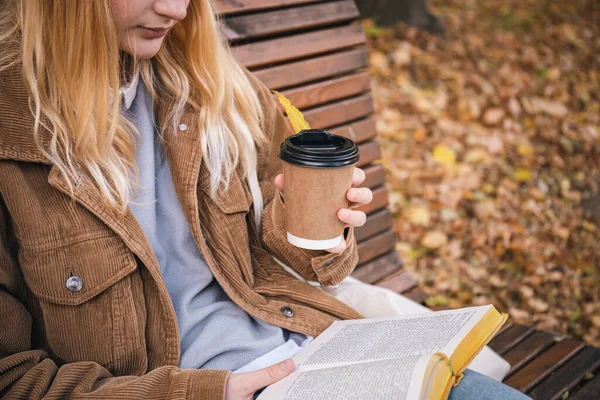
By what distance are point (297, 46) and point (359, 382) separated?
1.61 meters

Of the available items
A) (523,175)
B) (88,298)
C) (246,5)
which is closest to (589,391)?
(88,298)

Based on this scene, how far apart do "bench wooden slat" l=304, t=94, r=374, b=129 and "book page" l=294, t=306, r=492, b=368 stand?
113cm

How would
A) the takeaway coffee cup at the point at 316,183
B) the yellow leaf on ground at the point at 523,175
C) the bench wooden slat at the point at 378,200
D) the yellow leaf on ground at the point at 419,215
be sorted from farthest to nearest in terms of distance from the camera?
the yellow leaf on ground at the point at 523,175
the yellow leaf on ground at the point at 419,215
the bench wooden slat at the point at 378,200
the takeaway coffee cup at the point at 316,183

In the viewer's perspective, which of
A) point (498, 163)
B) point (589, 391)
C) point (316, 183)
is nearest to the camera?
point (316, 183)

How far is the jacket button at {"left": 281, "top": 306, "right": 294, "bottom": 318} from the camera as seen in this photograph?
1883mm

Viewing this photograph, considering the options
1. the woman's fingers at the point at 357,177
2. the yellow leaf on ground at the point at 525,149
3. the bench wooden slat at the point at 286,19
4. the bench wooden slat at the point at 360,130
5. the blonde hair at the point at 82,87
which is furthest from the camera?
the yellow leaf on ground at the point at 525,149

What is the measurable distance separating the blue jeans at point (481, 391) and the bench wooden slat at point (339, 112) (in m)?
1.36

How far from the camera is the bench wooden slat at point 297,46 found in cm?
258

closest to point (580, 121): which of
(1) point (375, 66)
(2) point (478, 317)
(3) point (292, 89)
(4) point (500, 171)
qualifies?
(4) point (500, 171)

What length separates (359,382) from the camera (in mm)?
1465

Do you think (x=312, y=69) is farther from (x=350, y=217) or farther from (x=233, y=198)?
(x=350, y=217)

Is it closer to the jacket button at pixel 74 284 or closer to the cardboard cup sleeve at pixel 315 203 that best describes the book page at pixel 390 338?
the cardboard cup sleeve at pixel 315 203

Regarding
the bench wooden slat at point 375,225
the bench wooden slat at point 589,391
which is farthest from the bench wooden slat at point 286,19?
the bench wooden slat at point 589,391

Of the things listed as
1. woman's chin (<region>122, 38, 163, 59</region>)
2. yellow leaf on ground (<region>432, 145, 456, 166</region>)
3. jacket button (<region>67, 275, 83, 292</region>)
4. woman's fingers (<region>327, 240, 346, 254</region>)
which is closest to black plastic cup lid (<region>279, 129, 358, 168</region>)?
woman's fingers (<region>327, 240, 346, 254</region>)
